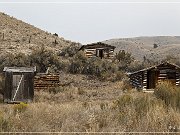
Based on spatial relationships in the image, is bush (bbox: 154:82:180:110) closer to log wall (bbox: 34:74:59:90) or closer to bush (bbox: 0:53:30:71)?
log wall (bbox: 34:74:59:90)

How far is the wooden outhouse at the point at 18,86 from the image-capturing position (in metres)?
22.6

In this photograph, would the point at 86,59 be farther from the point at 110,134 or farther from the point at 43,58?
the point at 110,134

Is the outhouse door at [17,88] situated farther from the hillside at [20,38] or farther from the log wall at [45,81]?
the hillside at [20,38]

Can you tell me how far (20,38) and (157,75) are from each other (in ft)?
108

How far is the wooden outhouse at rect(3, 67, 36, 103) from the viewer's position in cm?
2264

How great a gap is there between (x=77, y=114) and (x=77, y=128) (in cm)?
141

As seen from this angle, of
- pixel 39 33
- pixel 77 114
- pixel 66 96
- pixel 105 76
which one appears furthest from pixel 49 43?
pixel 77 114

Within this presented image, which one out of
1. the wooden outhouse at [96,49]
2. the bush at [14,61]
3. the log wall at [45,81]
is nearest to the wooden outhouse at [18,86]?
the log wall at [45,81]

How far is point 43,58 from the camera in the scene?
41.1 meters

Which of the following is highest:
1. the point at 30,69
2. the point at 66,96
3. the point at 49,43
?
the point at 49,43

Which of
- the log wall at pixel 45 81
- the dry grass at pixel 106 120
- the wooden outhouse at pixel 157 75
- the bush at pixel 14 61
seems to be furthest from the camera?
the bush at pixel 14 61

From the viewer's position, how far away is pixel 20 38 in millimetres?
58969

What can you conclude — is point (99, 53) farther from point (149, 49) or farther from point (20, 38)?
point (149, 49)

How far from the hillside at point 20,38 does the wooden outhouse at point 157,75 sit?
21566 mm
